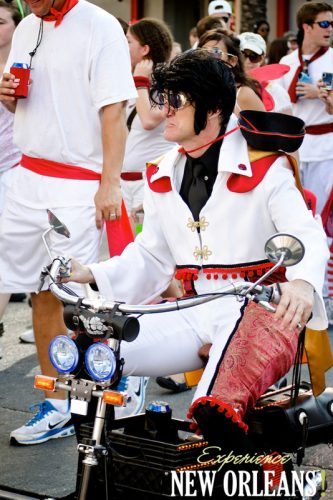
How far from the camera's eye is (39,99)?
203 inches

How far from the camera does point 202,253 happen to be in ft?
13.3

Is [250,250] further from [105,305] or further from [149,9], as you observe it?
[149,9]

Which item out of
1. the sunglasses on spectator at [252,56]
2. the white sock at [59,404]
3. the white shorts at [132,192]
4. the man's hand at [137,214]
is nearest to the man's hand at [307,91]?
the sunglasses on spectator at [252,56]

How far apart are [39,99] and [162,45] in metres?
2.19

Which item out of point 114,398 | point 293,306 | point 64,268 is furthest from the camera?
point 64,268

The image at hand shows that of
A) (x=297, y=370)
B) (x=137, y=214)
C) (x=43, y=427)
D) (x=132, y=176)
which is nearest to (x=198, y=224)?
(x=297, y=370)

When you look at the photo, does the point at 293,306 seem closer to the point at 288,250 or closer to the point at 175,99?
the point at 288,250

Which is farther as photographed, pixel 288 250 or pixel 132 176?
pixel 132 176

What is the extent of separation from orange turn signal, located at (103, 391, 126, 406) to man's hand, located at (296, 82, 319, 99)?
16.6 ft

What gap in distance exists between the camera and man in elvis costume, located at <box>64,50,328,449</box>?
12.2 ft

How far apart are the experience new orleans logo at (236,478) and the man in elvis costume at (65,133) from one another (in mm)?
1676

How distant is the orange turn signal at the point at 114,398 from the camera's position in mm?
3150

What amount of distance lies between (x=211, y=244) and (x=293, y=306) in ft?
2.23

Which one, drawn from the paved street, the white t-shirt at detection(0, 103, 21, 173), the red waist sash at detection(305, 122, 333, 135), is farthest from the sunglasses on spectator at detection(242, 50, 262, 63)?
the paved street
